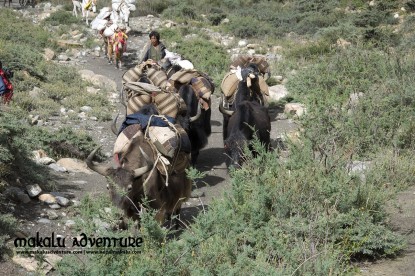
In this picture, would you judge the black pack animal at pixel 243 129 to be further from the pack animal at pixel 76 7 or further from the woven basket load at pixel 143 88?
the pack animal at pixel 76 7

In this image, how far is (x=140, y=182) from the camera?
6312 mm

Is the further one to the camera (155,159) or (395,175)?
(395,175)

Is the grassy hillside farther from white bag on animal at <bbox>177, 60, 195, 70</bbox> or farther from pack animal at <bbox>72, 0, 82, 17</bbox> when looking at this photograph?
pack animal at <bbox>72, 0, 82, 17</bbox>

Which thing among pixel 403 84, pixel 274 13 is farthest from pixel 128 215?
pixel 274 13

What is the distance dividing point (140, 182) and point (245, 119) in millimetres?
2686

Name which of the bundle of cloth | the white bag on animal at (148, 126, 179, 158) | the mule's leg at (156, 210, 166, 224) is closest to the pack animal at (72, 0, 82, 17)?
the bundle of cloth

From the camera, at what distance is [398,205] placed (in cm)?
684

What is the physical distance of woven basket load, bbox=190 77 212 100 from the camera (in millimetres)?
10305

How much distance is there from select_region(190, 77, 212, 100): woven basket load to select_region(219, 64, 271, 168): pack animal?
1.58 ft

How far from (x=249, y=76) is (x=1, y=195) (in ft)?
14.8

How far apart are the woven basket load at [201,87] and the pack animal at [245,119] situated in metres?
0.48

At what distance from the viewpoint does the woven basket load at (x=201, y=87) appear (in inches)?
406

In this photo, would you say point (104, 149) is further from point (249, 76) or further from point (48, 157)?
point (249, 76)

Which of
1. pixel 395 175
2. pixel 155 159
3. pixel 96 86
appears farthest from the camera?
pixel 96 86
